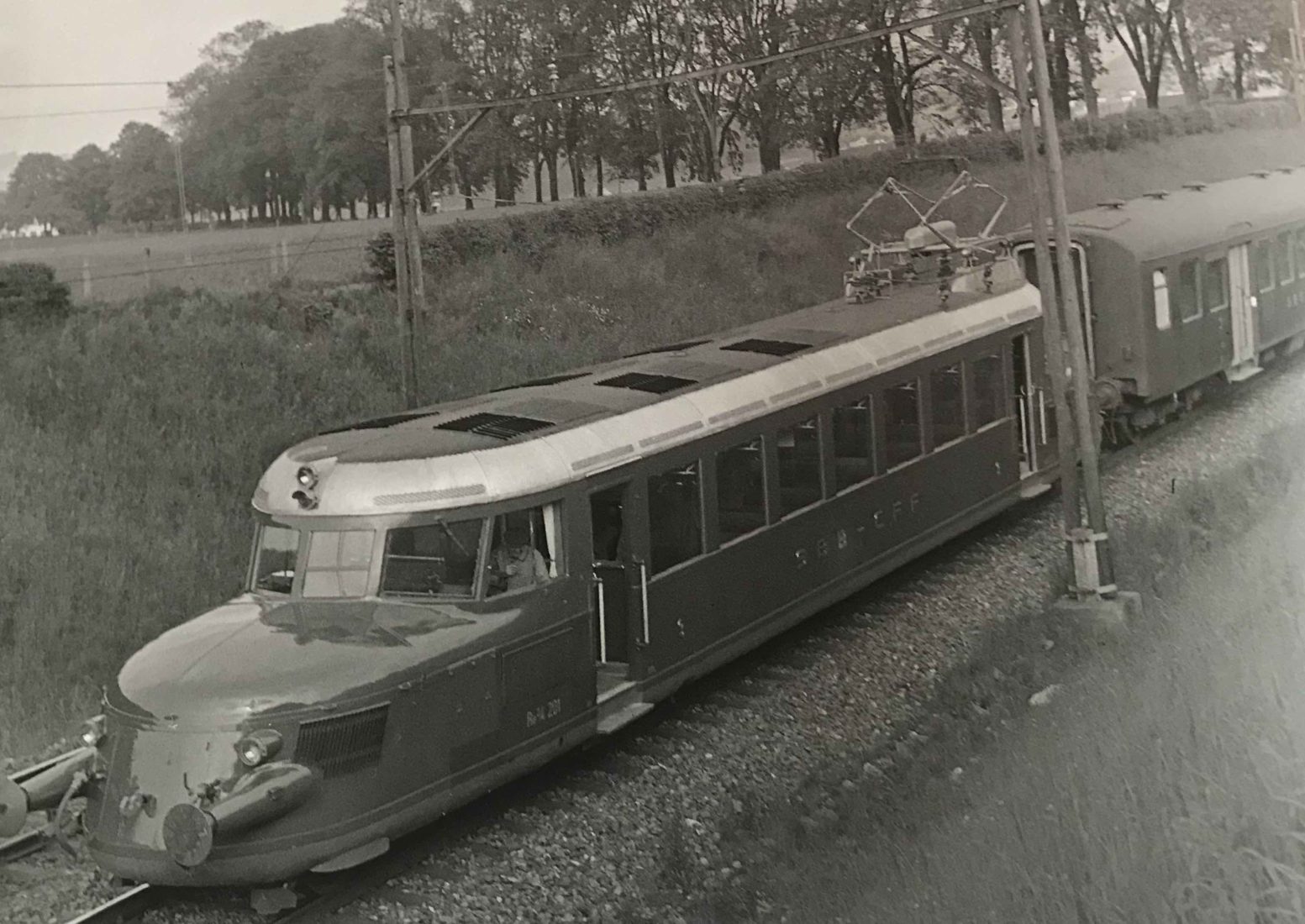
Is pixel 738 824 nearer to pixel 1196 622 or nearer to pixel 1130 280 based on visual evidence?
pixel 1196 622

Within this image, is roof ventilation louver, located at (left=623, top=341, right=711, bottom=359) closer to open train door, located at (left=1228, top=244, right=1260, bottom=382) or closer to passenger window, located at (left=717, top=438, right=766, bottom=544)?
passenger window, located at (left=717, top=438, right=766, bottom=544)

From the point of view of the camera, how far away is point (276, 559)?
28.6 ft

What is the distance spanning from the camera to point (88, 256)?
1302cm

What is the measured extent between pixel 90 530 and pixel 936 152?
37.4 ft

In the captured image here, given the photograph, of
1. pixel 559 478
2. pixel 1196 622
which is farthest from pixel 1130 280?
pixel 559 478

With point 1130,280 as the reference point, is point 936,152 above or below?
above

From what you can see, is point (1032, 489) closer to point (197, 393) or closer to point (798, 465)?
point (798, 465)

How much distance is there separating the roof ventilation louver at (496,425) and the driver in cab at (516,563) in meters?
0.66

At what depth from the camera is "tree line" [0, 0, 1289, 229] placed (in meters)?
11.9

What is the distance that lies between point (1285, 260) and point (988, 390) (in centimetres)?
486

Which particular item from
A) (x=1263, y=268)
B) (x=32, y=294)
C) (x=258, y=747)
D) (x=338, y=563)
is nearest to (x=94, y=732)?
(x=258, y=747)

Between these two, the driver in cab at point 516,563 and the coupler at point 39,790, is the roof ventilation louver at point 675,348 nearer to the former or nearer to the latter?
the driver in cab at point 516,563

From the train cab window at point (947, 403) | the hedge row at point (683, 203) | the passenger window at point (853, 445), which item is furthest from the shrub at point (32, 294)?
the train cab window at point (947, 403)

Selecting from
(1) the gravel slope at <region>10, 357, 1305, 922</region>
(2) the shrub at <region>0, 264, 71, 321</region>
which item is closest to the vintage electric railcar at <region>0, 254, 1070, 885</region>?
(1) the gravel slope at <region>10, 357, 1305, 922</region>
